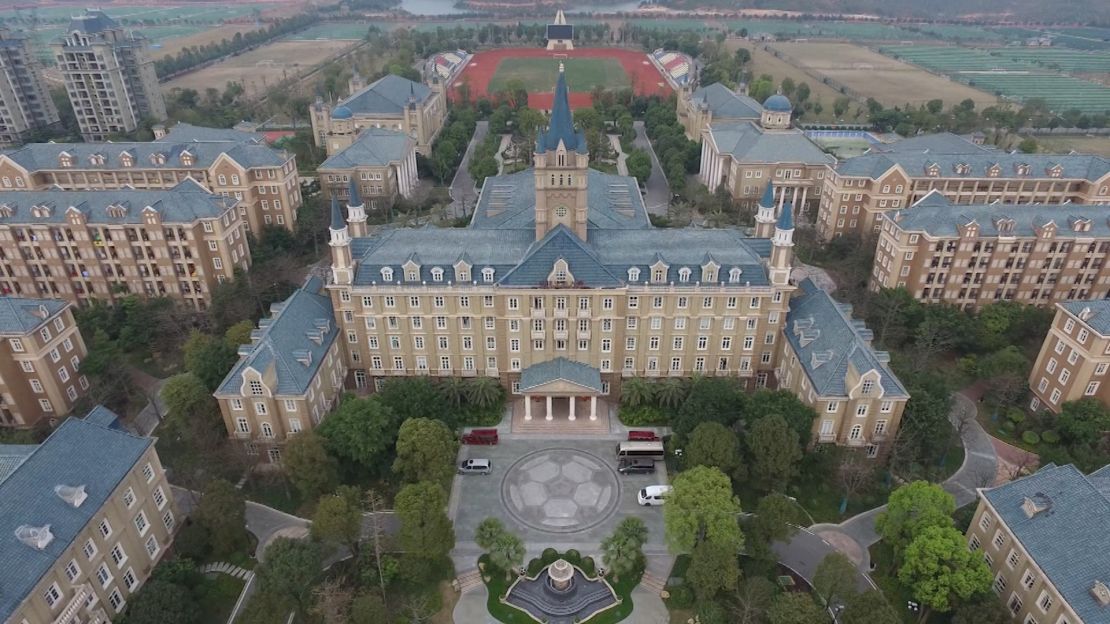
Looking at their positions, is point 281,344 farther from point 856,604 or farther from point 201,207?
point 856,604

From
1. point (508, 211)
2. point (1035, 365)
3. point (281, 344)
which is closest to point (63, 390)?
point (281, 344)

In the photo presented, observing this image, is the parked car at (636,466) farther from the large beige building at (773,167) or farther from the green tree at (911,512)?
the large beige building at (773,167)

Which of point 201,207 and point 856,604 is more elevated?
point 201,207

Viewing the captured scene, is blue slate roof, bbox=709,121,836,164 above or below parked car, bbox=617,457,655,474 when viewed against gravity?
above

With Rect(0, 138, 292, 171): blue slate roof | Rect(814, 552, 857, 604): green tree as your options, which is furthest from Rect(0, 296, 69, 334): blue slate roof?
Rect(814, 552, 857, 604): green tree

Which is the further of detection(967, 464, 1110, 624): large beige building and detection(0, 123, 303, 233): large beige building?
detection(0, 123, 303, 233): large beige building

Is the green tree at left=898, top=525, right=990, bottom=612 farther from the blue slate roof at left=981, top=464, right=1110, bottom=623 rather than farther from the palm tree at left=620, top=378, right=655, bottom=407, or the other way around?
the palm tree at left=620, top=378, right=655, bottom=407
